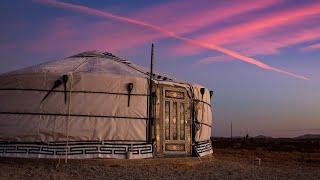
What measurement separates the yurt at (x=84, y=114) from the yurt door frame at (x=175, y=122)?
21mm

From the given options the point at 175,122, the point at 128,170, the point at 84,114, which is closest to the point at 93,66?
Answer: the point at 84,114

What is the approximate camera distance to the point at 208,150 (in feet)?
37.8

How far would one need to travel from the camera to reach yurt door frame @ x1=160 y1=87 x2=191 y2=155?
10.1 m

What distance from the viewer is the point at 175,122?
10305mm

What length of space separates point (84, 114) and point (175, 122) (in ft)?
6.61

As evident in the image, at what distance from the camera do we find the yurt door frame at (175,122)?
10.1 meters

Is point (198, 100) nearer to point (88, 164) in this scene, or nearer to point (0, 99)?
point (88, 164)

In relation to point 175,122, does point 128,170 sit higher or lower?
lower

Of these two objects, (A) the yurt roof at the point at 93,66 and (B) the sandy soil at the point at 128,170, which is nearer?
(B) the sandy soil at the point at 128,170

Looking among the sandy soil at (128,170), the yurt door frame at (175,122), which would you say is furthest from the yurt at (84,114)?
the sandy soil at (128,170)

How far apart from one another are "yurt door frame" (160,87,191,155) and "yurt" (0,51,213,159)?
2 cm

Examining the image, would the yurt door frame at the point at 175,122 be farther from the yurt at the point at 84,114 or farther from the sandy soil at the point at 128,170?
the sandy soil at the point at 128,170

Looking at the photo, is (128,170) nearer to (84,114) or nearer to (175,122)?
(84,114)

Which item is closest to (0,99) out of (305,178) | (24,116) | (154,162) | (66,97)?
(24,116)
